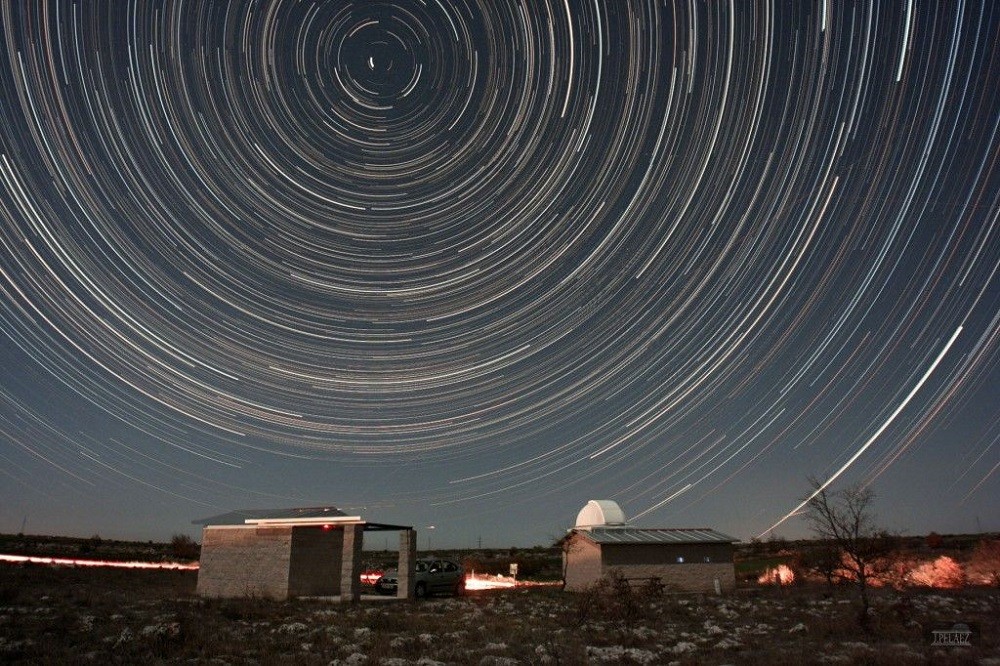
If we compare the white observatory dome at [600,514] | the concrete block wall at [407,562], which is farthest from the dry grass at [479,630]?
the white observatory dome at [600,514]

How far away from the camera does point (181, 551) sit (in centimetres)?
6494

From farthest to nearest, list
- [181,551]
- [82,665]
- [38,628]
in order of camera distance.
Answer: [181,551]
[38,628]
[82,665]

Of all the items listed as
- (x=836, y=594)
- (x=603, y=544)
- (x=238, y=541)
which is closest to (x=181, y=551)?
(x=238, y=541)

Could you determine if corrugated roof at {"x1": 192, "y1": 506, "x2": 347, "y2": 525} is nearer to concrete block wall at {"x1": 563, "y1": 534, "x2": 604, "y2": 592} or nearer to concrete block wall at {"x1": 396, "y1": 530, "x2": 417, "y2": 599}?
concrete block wall at {"x1": 396, "y1": 530, "x2": 417, "y2": 599}

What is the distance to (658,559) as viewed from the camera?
32000mm

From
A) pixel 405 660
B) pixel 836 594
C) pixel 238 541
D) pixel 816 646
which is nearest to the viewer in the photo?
pixel 405 660

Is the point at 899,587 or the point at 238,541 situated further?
the point at 899,587

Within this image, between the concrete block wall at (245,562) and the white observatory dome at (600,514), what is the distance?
84.7ft

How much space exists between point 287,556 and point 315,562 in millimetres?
1336

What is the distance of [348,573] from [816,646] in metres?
15.6

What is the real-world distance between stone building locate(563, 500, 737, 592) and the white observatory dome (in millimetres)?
11260

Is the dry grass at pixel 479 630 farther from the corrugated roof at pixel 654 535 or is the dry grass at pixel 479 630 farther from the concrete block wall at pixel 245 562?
the corrugated roof at pixel 654 535

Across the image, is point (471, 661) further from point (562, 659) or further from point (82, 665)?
point (82, 665)

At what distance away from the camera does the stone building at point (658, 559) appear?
3139cm
